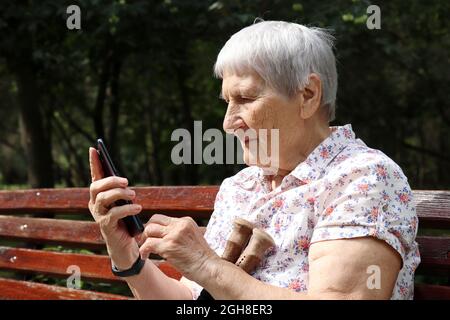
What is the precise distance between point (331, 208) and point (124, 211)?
0.65 m

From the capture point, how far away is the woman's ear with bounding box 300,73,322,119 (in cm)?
217

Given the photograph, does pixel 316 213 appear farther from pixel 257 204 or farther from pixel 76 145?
pixel 76 145

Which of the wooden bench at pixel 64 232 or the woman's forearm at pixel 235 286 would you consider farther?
the wooden bench at pixel 64 232

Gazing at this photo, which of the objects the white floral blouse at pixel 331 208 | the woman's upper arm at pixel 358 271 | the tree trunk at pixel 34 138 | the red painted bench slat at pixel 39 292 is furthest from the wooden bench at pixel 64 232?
the tree trunk at pixel 34 138

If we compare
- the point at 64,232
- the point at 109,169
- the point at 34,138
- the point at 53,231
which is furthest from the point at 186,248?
the point at 34,138

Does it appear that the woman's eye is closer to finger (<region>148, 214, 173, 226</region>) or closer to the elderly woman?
the elderly woman

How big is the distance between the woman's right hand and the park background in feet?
5.22

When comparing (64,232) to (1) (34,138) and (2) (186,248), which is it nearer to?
(2) (186,248)

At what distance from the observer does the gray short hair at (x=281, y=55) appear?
2123mm

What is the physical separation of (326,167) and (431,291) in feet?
1.81

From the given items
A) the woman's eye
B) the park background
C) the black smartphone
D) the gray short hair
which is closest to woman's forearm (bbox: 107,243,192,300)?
the black smartphone

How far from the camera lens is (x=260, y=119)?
2.20 meters

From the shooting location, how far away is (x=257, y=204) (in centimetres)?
224

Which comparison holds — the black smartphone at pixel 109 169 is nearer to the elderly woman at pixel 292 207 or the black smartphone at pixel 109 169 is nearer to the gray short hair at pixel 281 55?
the elderly woman at pixel 292 207
